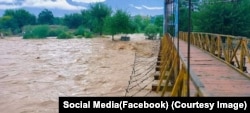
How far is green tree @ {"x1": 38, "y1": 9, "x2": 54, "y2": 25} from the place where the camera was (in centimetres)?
7904

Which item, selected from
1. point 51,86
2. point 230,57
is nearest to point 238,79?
point 230,57

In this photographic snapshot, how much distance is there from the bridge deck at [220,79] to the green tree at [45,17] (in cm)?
7321

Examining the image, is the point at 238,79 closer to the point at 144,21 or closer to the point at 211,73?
the point at 211,73

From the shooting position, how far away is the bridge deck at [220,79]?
5.66 metres

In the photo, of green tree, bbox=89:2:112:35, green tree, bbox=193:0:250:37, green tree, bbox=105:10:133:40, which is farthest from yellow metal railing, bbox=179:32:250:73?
green tree, bbox=89:2:112:35

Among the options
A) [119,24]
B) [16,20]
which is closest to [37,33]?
[16,20]

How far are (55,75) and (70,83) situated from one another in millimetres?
3182
